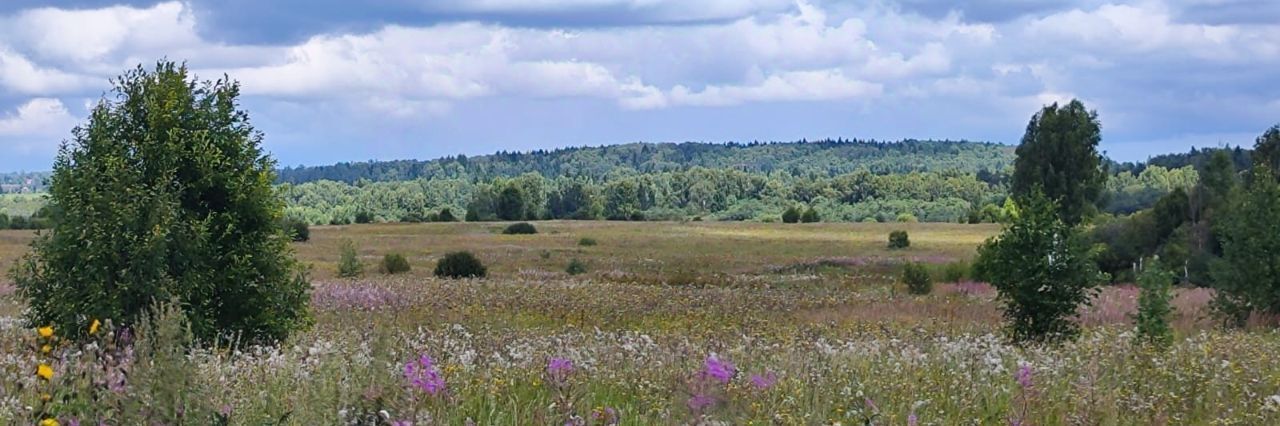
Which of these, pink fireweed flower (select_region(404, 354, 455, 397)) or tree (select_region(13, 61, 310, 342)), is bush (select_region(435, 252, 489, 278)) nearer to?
tree (select_region(13, 61, 310, 342))

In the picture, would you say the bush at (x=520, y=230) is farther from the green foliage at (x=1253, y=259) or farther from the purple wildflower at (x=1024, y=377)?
the purple wildflower at (x=1024, y=377)

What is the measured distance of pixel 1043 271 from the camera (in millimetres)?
14742

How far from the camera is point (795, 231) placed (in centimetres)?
9838

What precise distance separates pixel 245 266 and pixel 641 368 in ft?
17.8

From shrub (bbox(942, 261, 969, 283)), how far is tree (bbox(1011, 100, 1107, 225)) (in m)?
26.9

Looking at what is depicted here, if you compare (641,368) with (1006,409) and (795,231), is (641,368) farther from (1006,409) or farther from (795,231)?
(795,231)

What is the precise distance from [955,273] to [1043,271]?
3132cm

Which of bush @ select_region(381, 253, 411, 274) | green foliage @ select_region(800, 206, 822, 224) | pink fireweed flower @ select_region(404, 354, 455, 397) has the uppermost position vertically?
pink fireweed flower @ select_region(404, 354, 455, 397)

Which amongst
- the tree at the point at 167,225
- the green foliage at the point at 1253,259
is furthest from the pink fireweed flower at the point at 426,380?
Result: the green foliage at the point at 1253,259

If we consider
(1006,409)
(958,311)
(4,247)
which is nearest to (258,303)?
(1006,409)

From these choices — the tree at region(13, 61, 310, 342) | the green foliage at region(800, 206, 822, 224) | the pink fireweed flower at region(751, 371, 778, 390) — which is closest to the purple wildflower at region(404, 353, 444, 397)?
the pink fireweed flower at region(751, 371, 778, 390)

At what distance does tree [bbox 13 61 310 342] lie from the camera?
10.3 meters

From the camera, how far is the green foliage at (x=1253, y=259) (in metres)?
20.2

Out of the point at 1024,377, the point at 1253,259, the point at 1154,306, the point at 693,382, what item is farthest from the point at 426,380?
the point at 1253,259
